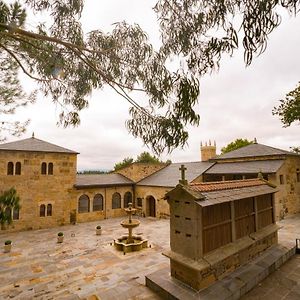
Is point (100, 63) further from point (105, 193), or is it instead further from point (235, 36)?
point (105, 193)

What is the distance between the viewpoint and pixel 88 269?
941cm

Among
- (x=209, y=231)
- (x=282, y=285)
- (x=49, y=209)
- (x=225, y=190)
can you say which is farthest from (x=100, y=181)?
(x=282, y=285)

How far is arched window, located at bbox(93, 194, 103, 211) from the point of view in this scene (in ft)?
66.7

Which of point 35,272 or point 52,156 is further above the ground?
point 52,156

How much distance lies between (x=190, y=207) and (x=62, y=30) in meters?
7.50

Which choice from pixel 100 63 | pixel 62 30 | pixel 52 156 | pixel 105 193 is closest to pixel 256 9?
pixel 100 63

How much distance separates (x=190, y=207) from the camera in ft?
23.2

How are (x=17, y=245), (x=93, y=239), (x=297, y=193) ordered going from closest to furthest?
(x=17, y=245) → (x=93, y=239) → (x=297, y=193)

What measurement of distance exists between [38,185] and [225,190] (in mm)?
15176

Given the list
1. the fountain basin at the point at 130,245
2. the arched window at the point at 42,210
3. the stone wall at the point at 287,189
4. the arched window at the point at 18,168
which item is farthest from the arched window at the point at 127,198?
the stone wall at the point at 287,189

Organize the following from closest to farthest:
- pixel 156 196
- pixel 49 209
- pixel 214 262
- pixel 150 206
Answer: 1. pixel 214 262
2. pixel 49 209
3. pixel 156 196
4. pixel 150 206

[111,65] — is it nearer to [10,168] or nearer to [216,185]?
[216,185]

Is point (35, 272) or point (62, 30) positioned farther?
point (35, 272)

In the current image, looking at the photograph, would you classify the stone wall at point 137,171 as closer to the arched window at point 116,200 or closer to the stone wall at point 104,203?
the stone wall at point 104,203
